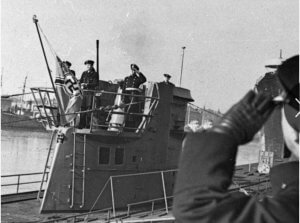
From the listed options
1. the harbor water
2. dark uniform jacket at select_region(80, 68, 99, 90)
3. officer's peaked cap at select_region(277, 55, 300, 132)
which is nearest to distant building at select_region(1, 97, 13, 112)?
the harbor water

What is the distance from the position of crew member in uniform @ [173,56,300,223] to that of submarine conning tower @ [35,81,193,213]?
875 cm

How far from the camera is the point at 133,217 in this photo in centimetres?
1084

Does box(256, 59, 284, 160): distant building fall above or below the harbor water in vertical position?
above

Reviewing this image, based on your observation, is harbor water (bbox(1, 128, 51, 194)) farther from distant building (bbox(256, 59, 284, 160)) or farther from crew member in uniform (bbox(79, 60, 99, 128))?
distant building (bbox(256, 59, 284, 160))

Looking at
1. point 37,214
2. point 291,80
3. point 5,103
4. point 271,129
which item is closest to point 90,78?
point 37,214

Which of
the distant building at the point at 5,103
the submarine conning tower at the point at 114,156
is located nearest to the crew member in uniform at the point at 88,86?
the submarine conning tower at the point at 114,156

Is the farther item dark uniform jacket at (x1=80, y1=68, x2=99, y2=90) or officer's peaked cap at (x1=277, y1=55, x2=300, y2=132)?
dark uniform jacket at (x1=80, y1=68, x2=99, y2=90)

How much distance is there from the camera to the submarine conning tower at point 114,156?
11.5m

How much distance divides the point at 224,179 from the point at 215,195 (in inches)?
2.5

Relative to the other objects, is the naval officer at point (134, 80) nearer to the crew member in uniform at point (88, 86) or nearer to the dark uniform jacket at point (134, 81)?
the dark uniform jacket at point (134, 81)

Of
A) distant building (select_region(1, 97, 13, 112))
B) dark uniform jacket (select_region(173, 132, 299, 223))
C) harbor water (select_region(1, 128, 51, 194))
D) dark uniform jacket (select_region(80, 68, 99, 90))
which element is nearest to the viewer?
dark uniform jacket (select_region(173, 132, 299, 223))

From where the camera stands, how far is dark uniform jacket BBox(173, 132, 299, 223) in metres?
1.27

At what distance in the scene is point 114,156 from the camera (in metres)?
12.4

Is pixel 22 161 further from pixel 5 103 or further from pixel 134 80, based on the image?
pixel 5 103
